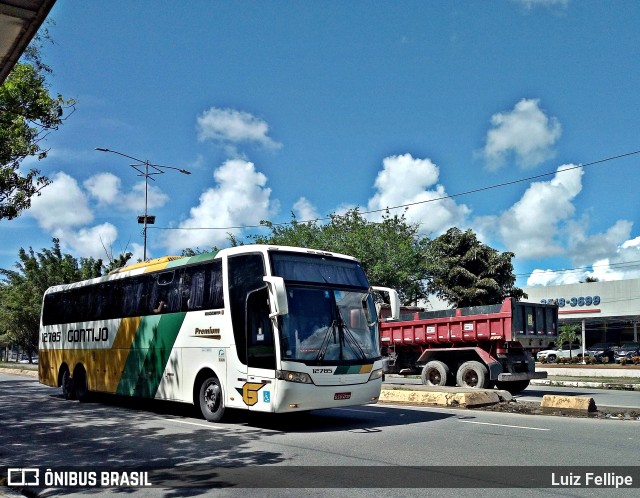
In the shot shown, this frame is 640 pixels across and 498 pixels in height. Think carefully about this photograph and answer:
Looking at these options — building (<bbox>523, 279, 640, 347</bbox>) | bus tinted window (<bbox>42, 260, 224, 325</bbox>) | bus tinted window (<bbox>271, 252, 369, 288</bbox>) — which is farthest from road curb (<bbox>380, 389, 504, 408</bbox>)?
building (<bbox>523, 279, 640, 347</bbox>)

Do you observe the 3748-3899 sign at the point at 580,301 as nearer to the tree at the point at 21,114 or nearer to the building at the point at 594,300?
the building at the point at 594,300

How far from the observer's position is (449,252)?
48.3 metres

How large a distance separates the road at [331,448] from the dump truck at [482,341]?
469cm

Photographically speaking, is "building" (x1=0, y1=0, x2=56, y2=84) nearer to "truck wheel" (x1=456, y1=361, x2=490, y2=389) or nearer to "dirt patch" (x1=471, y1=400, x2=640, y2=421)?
"dirt patch" (x1=471, y1=400, x2=640, y2=421)

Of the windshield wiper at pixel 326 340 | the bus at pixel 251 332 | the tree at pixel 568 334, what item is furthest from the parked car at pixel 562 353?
the windshield wiper at pixel 326 340

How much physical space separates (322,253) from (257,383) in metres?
2.90

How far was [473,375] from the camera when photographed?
62.4 feet

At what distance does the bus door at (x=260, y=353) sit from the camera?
36.3ft

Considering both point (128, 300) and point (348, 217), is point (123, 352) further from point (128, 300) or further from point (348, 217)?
point (348, 217)

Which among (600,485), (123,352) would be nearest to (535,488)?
(600,485)

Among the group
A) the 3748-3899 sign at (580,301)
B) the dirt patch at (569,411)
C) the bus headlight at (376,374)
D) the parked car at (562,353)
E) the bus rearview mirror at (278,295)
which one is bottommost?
the parked car at (562,353)

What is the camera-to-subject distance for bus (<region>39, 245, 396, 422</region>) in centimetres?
1106

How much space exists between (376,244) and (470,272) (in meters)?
14.6

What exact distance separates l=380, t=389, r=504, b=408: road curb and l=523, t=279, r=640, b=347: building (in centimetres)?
3892
